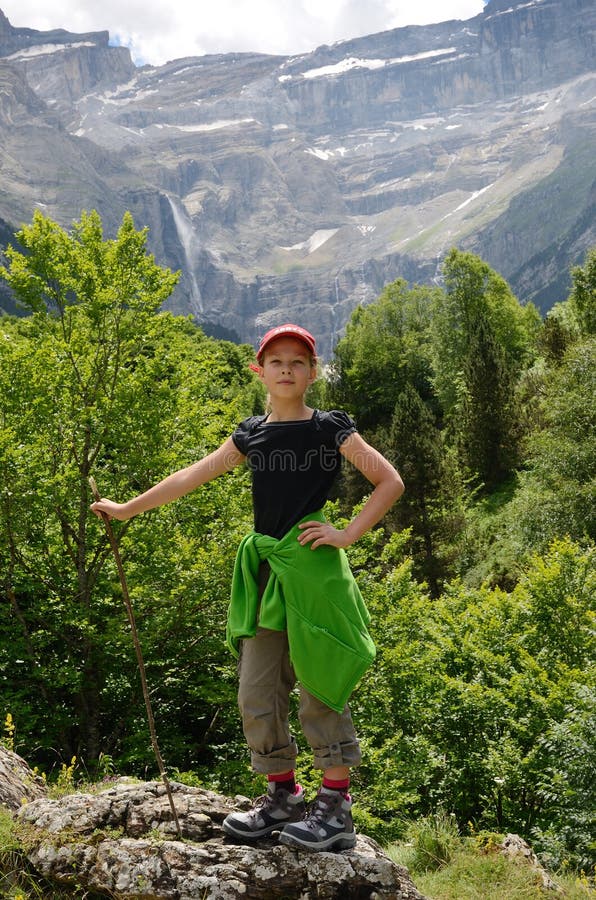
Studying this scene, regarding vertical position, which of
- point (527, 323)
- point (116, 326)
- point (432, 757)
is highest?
point (527, 323)

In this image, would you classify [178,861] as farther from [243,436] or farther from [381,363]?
[381,363]

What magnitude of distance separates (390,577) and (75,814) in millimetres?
12002

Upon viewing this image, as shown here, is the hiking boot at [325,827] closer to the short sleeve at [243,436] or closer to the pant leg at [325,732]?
the pant leg at [325,732]

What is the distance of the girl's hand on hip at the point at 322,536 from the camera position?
4.05m

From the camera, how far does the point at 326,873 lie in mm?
4074

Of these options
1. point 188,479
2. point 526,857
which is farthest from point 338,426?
point 526,857

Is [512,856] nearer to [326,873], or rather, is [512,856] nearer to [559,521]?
[326,873]

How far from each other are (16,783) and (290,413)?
3113mm

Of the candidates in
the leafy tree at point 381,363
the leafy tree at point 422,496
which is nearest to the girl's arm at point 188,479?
the leafy tree at point 422,496

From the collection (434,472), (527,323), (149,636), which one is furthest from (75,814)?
(527,323)

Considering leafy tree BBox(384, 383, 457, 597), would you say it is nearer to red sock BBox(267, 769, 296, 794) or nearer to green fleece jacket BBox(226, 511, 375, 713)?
red sock BBox(267, 769, 296, 794)

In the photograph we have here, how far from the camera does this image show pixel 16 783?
5.04 m

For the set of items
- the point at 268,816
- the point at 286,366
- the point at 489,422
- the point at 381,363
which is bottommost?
the point at 268,816

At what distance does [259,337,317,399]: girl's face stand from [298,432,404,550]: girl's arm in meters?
0.57
